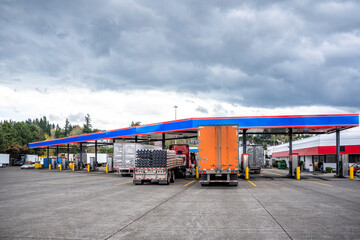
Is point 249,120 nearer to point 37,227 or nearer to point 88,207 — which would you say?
point 88,207

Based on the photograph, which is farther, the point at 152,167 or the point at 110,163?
the point at 110,163

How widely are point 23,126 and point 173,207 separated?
111471 mm

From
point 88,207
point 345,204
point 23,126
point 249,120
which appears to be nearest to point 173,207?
point 88,207

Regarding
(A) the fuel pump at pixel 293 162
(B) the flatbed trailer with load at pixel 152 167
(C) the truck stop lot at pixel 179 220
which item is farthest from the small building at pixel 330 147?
(C) the truck stop lot at pixel 179 220

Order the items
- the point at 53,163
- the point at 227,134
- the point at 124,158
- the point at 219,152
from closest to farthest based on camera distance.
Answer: the point at 219,152, the point at 227,134, the point at 124,158, the point at 53,163

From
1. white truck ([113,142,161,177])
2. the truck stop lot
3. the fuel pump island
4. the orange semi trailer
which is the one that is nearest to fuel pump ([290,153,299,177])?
the fuel pump island

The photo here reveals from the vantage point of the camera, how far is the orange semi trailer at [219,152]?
18.9 metres

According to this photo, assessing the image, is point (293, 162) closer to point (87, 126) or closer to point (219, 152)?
point (219, 152)

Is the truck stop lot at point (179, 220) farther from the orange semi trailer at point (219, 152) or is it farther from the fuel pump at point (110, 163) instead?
the fuel pump at point (110, 163)

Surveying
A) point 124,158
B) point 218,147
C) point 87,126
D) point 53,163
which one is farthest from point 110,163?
point 87,126

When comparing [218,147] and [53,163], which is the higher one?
[218,147]

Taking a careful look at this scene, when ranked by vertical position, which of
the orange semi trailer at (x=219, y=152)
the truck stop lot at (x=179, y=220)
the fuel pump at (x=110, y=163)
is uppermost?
the orange semi trailer at (x=219, y=152)

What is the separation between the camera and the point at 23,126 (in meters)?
107

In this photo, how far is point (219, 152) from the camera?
19141mm
